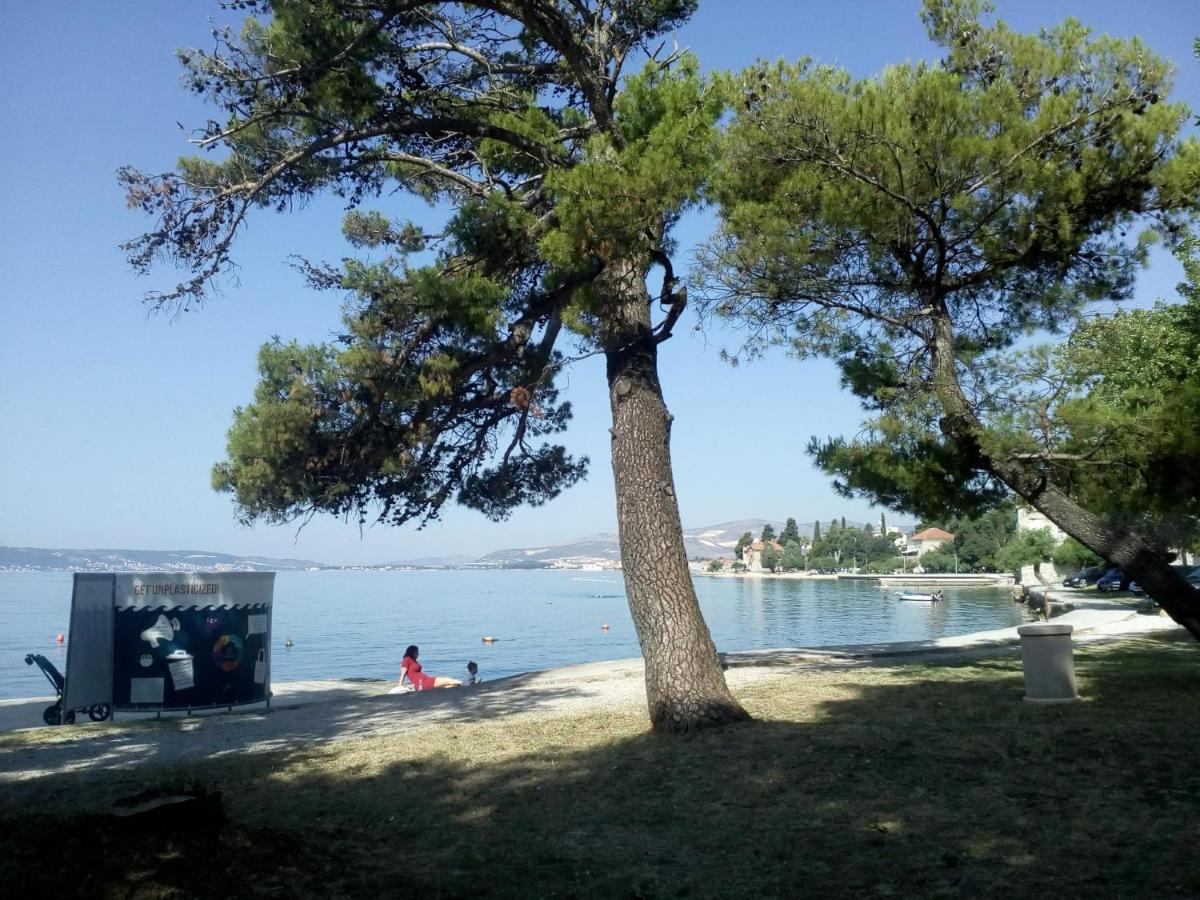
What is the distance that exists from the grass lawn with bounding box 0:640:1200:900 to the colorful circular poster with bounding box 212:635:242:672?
4196 mm

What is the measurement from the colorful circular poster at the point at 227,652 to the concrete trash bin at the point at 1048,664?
8.73 metres

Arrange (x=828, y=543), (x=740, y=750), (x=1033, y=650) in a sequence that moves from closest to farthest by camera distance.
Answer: (x=740, y=750) < (x=1033, y=650) < (x=828, y=543)

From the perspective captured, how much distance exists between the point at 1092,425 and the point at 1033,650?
2.06 m

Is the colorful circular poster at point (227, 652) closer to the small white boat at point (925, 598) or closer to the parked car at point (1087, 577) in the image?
the parked car at point (1087, 577)

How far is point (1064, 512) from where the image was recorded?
883 centimetres

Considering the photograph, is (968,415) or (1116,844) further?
(968,415)

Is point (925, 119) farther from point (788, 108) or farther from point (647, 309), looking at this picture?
point (647, 309)

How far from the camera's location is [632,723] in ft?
27.7

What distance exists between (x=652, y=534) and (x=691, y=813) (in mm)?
2985

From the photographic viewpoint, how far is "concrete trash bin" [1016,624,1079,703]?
829 centimetres

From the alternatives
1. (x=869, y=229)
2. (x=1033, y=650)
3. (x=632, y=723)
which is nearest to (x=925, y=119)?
(x=869, y=229)

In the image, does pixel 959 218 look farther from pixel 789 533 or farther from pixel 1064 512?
pixel 789 533

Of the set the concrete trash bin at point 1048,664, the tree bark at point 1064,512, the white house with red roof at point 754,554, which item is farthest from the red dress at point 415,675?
the white house with red roof at point 754,554

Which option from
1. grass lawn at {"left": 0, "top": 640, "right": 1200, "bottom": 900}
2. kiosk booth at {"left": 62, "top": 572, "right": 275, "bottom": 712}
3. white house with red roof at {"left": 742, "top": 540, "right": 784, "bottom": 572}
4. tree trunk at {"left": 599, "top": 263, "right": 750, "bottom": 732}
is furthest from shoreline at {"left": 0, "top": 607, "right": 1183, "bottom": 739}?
white house with red roof at {"left": 742, "top": 540, "right": 784, "bottom": 572}
